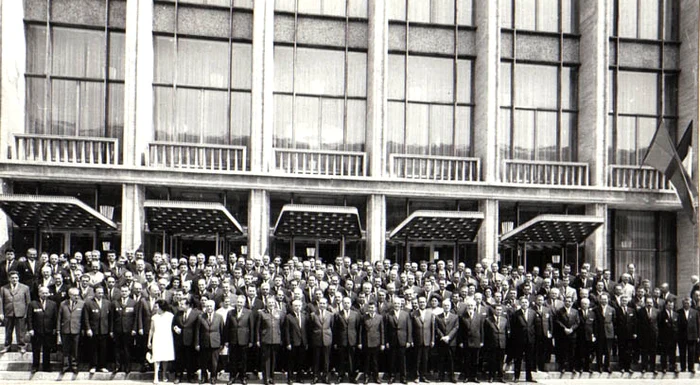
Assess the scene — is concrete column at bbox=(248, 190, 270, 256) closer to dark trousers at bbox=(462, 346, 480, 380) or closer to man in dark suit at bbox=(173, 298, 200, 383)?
man in dark suit at bbox=(173, 298, 200, 383)

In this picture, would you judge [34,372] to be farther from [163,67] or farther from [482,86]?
[482,86]

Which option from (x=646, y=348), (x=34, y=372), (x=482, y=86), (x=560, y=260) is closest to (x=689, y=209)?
(x=646, y=348)

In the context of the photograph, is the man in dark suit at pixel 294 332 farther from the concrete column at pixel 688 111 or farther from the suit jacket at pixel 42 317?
the concrete column at pixel 688 111

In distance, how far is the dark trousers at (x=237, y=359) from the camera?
15164mm

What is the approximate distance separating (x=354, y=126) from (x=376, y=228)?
3931mm

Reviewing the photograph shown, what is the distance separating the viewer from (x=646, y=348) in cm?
1733

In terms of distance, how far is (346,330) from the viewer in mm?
15430

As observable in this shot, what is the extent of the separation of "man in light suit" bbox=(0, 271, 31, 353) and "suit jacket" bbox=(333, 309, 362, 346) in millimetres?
7072

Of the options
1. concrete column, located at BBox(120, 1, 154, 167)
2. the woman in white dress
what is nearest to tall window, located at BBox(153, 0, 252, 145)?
concrete column, located at BBox(120, 1, 154, 167)

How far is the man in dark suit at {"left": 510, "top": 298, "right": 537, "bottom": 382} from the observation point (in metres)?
16.1

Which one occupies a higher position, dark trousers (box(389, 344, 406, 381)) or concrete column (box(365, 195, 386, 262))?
concrete column (box(365, 195, 386, 262))

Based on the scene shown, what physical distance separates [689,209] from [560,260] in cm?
655

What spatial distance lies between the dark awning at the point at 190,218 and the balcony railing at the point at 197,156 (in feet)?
5.90

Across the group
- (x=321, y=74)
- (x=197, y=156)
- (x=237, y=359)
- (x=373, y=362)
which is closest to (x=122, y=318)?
(x=237, y=359)
